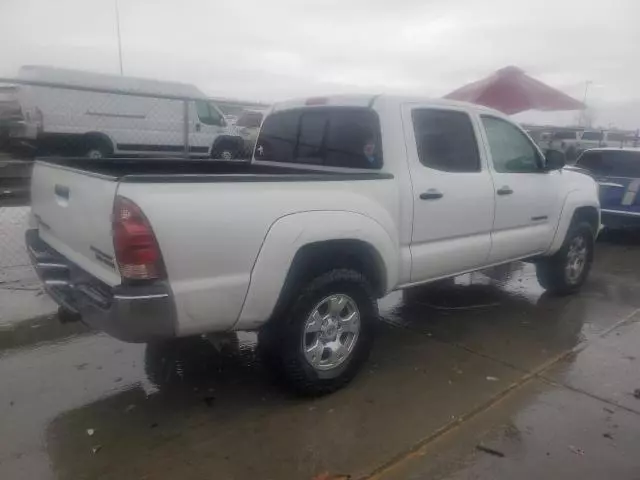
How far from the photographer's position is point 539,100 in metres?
11.9

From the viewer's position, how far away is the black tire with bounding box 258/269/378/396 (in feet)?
10.6

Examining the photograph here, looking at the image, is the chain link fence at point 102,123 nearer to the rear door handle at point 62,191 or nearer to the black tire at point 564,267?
the black tire at point 564,267

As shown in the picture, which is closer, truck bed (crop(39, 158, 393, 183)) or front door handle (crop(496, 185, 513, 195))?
truck bed (crop(39, 158, 393, 183))

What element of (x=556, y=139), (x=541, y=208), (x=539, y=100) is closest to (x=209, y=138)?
(x=539, y=100)

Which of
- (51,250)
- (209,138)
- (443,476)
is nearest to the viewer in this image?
(443,476)

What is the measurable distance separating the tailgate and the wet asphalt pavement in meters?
0.93

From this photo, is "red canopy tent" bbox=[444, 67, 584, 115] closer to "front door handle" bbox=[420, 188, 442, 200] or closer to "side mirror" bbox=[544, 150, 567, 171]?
"side mirror" bbox=[544, 150, 567, 171]

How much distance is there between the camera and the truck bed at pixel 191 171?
2.76 m

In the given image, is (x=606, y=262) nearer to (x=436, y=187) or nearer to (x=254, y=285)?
(x=436, y=187)

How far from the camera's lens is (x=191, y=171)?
431 centimetres

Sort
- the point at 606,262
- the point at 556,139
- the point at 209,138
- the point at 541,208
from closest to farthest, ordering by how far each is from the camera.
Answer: the point at 541,208
the point at 606,262
the point at 209,138
the point at 556,139

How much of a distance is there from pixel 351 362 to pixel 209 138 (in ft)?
37.4

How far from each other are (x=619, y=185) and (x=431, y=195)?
589 centimetres

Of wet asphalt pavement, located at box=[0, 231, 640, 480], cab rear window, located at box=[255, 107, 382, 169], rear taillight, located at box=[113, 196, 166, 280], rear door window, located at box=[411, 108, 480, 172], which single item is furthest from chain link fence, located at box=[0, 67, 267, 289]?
rear taillight, located at box=[113, 196, 166, 280]
